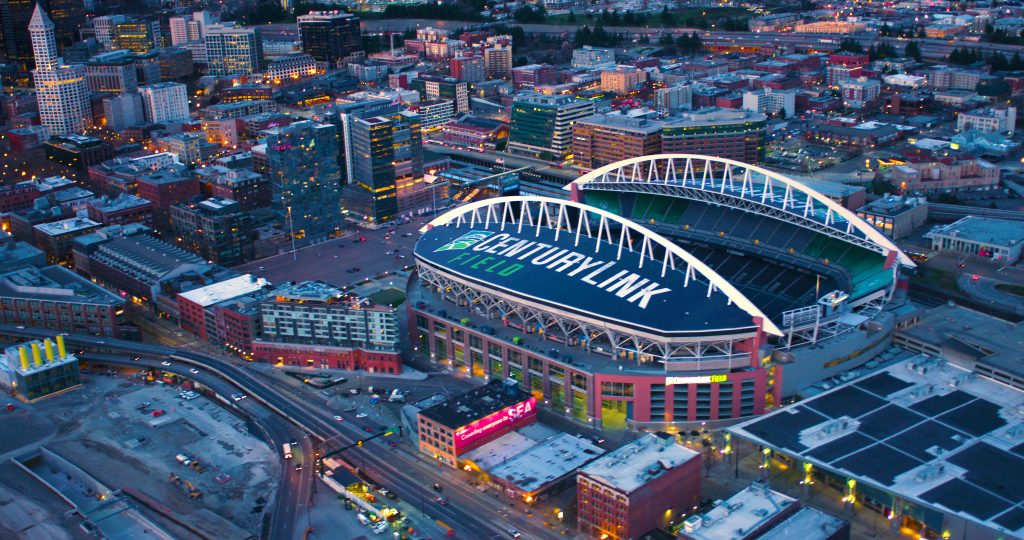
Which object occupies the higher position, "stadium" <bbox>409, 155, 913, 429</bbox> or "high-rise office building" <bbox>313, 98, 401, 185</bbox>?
"high-rise office building" <bbox>313, 98, 401, 185</bbox>

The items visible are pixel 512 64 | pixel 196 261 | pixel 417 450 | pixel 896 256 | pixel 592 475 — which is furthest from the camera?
pixel 512 64

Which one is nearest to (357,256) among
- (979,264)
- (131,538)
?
(131,538)

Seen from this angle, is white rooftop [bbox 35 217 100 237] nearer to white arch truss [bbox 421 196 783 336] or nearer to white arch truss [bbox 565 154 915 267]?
white arch truss [bbox 421 196 783 336]

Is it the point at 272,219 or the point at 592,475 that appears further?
the point at 272,219

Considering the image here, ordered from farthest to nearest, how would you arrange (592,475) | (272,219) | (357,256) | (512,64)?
(512,64) → (272,219) → (357,256) → (592,475)

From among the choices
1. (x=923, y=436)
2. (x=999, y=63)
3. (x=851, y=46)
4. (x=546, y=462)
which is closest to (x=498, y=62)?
(x=851, y=46)

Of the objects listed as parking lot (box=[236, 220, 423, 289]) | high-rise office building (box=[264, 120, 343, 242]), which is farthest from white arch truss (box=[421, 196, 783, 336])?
high-rise office building (box=[264, 120, 343, 242])

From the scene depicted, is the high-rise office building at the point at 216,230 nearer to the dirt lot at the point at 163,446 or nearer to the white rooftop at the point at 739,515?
the dirt lot at the point at 163,446

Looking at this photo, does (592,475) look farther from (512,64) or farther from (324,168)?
(512,64)

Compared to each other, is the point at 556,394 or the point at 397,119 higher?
the point at 397,119
